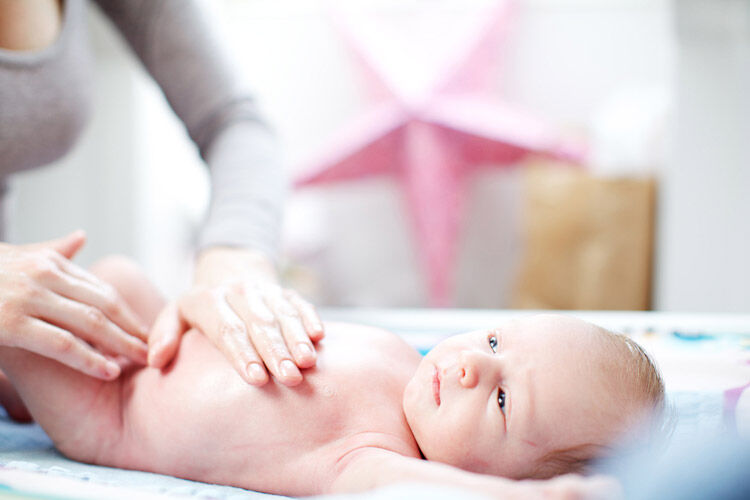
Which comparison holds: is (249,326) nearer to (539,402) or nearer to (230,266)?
(230,266)

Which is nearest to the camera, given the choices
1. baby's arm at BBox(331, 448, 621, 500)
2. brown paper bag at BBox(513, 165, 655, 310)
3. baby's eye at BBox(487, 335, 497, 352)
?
baby's arm at BBox(331, 448, 621, 500)

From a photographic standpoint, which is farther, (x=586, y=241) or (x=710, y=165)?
(x=586, y=241)

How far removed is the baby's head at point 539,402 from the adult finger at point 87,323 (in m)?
0.34

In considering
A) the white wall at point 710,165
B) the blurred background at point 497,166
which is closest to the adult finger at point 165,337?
the blurred background at point 497,166

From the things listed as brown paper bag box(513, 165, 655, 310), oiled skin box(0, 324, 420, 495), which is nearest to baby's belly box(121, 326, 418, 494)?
oiled skin box(0, 324, 420, 495)

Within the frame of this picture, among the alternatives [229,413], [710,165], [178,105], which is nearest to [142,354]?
[229,413]

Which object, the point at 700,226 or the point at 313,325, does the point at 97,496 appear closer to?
the point at 313,325

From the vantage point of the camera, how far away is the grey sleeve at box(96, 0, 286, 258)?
1.02 meters

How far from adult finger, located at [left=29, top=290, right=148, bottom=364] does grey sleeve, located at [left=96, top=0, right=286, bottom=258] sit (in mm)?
216

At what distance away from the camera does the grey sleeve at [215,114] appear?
3.34 ft

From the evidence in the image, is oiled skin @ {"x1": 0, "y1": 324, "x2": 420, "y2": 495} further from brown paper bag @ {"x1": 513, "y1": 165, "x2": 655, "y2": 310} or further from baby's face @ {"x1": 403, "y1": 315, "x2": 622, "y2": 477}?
brown paper bag @ {"x1": 513, "y1": 165, "x2": 655, "y2": 310}

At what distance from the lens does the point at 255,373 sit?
27.8 inches

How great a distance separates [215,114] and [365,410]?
24.4 inches

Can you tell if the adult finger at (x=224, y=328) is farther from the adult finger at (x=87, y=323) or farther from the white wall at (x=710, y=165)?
the white wall at (x=710, y=165)
